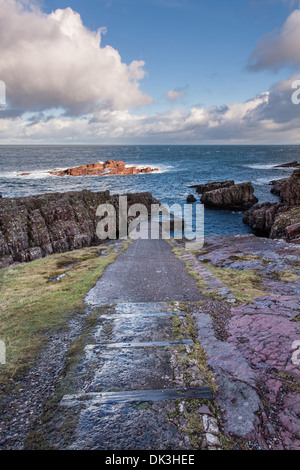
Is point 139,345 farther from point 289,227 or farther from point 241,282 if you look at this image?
point 289,227

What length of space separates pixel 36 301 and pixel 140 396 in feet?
23.2

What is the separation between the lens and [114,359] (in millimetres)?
7195

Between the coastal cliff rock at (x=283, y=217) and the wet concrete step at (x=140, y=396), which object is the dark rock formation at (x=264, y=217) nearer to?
the coastal cliff rock at (x=283, y=217)

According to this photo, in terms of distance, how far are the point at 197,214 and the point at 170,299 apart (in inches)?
1331

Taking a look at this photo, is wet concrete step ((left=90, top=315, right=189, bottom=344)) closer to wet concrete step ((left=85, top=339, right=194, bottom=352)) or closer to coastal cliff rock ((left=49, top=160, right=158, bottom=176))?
wet concrete step ((left=85, top=339, right=194, bottom=352))

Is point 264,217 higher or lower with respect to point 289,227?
lower

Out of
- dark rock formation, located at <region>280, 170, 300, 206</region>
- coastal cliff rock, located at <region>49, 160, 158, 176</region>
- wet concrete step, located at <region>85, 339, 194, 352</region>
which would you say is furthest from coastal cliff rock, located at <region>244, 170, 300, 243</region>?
coastal cliff rock, located at <region>49, 160, 158, 176</region>

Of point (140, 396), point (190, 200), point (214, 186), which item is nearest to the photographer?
point (140, 396)

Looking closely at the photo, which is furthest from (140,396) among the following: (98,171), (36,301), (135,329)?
(98,171)

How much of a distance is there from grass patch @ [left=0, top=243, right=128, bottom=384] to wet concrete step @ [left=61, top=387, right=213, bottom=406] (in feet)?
6.90

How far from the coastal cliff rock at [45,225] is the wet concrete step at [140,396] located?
1614 centimetres

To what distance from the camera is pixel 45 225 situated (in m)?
23.0

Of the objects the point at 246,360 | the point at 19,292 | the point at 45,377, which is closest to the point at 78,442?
the point at 45,377

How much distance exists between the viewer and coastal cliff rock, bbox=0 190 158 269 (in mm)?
20516
